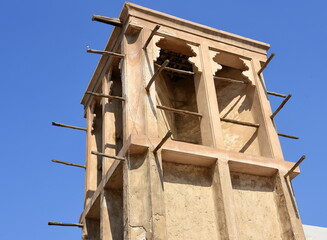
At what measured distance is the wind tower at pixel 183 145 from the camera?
977 centimetres

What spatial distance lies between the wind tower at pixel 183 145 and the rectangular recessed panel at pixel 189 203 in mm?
19

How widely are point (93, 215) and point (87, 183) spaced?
103cm

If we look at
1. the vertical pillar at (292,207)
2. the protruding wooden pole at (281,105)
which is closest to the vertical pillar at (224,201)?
the vertical pillar at (292,207)

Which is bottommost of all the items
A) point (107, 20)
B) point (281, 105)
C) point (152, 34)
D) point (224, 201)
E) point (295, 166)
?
point (224, 201)

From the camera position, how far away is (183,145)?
1030 centimetres

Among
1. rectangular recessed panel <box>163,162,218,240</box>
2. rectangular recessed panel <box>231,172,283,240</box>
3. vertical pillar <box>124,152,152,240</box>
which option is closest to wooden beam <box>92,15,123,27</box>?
vertical pillar <box>124,152,152,240</box>

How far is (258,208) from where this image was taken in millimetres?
10664

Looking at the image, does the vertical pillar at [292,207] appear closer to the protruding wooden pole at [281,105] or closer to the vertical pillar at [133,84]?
the protruding wooden pole at [281,105]

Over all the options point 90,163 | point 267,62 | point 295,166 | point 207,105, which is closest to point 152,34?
point 207,105

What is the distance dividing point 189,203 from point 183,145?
106cm

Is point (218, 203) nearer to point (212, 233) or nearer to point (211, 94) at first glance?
point (212, 233)

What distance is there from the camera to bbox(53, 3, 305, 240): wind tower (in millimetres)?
9766

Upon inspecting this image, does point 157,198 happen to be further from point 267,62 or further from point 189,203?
point 267,62

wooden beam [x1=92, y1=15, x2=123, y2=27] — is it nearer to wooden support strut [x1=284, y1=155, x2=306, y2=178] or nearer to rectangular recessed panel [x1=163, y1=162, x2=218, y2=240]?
rectangular recessed panel [x1=163, y1=162, x2=218, y2=240]
